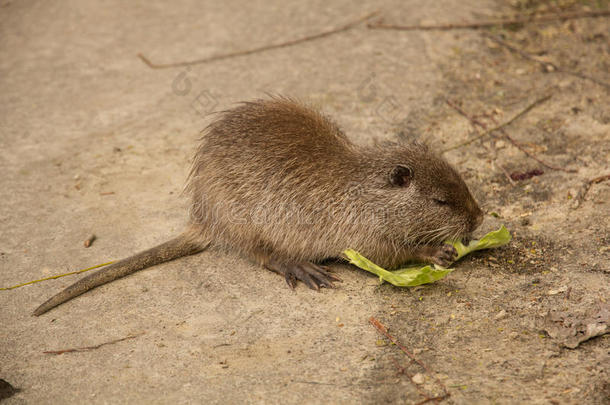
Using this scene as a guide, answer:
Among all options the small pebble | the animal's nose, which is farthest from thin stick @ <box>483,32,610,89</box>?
the small pebble

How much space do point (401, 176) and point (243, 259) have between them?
3.65 ft

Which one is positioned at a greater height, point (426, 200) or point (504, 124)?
point (426, 200)

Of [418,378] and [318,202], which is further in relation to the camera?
[318,202]

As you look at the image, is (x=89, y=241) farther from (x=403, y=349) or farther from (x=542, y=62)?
(x=542, y=62)

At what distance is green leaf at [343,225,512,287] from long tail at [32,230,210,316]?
993 millimetres

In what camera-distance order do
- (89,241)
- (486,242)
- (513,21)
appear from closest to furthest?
(486,242) → (89,241) → (513,21)

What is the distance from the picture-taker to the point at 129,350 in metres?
3.15

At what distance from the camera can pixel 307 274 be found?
3650 mm

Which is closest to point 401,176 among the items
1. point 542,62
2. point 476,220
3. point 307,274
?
point 476,220

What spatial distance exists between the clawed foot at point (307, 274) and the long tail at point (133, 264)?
536 millimetres

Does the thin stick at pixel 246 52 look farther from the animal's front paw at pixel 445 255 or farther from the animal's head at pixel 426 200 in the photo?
the animal's front paw at pixel 445 255

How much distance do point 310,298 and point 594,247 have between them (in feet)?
5.34

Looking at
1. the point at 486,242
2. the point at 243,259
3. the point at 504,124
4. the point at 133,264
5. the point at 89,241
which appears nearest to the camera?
the point at 486,242

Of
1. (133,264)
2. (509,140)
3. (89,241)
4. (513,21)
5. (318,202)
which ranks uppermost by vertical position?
(513,21)
